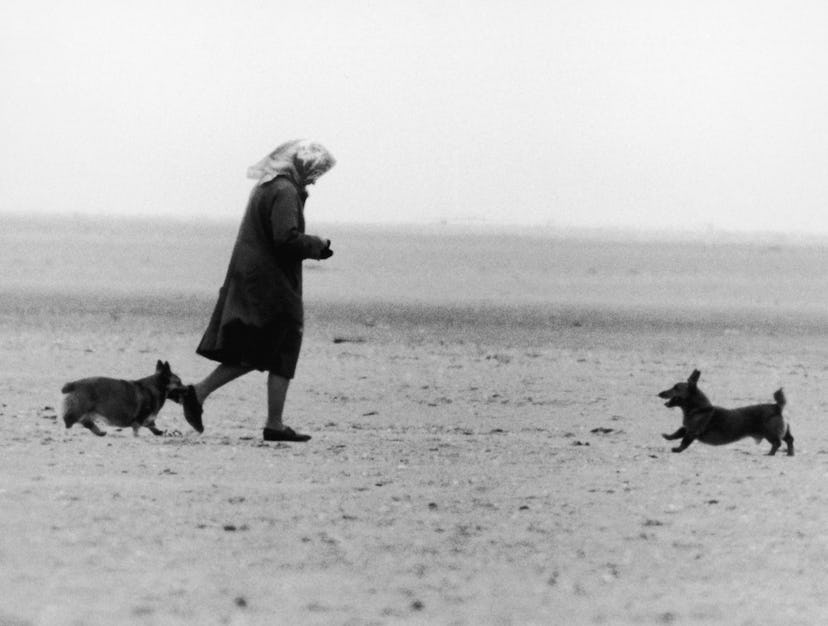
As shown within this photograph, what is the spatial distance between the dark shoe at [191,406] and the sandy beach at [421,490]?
0.38 feet

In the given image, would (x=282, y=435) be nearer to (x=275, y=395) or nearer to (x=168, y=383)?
(x=275, y=395)

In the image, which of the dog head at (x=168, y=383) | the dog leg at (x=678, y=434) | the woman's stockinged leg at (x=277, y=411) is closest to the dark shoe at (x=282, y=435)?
the woman's stockinged leg at (x=277, y=411)

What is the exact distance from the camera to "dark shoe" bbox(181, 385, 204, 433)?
31.4ft

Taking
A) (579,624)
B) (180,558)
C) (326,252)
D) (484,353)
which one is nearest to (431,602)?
(579,624)

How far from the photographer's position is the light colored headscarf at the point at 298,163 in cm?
942

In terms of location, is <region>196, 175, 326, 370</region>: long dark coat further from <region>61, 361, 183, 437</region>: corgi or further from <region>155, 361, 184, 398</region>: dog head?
<region>61, 361, 183, 437</region>: corgi

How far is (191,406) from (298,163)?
1.48 meters

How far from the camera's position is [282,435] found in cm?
956

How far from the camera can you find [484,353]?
16.4 meters

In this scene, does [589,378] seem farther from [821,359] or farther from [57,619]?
[57,619]

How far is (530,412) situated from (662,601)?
19.8 feet

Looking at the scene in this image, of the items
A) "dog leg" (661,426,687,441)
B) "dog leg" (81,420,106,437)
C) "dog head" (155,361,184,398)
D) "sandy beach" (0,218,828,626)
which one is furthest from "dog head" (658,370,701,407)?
"dog leg" (81,420,106,437)

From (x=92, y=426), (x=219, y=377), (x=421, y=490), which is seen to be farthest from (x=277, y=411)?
(x=421, y=490)

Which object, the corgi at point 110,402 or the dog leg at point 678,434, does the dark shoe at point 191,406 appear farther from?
the dog leg at point 678,434
